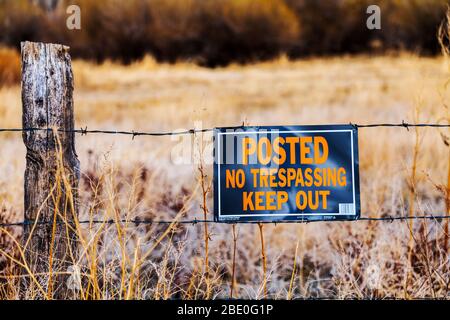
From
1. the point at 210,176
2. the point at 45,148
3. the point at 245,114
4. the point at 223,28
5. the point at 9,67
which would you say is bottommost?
the point at 210,176

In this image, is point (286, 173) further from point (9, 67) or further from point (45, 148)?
point (9, 67)

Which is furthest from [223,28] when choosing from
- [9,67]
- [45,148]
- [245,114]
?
[45,148]

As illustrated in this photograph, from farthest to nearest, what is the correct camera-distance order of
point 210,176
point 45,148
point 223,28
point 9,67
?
point 223,28
point 9,67
point 210,176
point 45,148

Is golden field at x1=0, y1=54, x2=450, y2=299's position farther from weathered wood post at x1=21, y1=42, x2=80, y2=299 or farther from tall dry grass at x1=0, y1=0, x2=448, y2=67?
tall dry grass at x1=0, y1=0, x2=448, y2=67

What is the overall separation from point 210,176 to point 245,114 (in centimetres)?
340

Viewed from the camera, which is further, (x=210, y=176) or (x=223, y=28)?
(x=223, y=28)

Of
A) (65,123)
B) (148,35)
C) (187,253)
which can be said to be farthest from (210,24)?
(65,123)

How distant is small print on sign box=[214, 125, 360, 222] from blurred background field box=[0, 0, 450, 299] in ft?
0.59

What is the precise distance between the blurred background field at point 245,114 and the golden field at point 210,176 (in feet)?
0.09

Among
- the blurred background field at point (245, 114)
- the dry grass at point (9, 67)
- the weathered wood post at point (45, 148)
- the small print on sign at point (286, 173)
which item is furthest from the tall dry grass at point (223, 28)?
the small print on sign at point (286, 173)

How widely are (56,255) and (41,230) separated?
137 mm

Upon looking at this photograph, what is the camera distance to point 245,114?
2.97 meters
